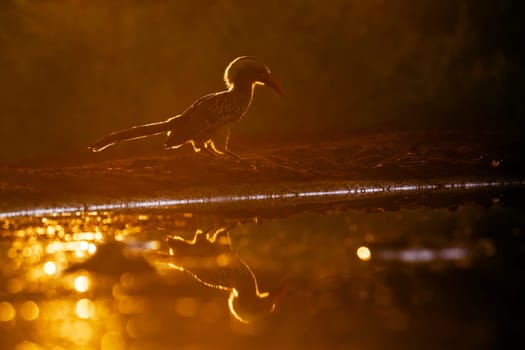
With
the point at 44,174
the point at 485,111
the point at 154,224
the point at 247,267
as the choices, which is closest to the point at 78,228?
the point at 154,224

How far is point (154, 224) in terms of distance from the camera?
4.71 metres

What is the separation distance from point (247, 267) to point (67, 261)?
0.84 m

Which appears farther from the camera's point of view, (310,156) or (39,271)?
(310,156)

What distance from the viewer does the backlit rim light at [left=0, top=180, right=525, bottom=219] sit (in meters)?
5.46

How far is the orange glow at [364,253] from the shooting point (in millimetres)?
3586

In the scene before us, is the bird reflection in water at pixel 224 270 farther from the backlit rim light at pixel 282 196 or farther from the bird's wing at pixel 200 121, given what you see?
the bird's wing at pixel 200 121

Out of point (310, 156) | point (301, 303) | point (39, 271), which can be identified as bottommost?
point (301, 303)

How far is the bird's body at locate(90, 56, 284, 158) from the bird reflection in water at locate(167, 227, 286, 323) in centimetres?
228

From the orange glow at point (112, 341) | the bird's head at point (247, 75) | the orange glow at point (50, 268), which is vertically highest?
the bird's head at point (247, 75)

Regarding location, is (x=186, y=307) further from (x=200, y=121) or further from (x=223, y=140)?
(x=223, y=140)

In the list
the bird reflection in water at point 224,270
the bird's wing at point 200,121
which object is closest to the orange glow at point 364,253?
the bird reflection in water at point 224,270

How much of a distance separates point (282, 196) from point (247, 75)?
137 centimetres

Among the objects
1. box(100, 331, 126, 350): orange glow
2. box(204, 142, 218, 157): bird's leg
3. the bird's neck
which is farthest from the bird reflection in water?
the bird's neck

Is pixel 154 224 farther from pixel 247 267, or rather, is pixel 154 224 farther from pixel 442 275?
pixel 442 275
